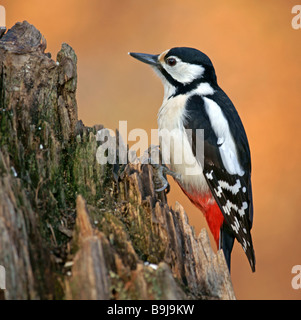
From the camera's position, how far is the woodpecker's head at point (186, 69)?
262cm

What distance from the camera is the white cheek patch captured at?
2.64m

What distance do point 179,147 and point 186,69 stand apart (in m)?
0.52

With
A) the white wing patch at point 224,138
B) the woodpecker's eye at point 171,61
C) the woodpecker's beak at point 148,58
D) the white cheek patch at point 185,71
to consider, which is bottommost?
the white wing patch at point 224,138

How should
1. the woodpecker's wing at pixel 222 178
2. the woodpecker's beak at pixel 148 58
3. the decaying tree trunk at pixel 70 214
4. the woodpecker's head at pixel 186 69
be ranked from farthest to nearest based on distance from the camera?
the woodpecker's beak at pixel 148 58
the woodpecker's head at pixel 186 69
the woodpecker's wing at pixel 222 178
the decaying tree trunk at pixel 70 214

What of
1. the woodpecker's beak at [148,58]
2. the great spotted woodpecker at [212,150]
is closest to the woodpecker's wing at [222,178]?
the great spotted woodpecker at [212,150]

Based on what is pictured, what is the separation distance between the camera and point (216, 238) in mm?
2582

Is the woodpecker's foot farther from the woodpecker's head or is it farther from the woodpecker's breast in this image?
the woodpecker's head

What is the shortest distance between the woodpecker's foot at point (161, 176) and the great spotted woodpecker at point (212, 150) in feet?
0.16

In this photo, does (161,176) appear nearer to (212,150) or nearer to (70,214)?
(212,150)

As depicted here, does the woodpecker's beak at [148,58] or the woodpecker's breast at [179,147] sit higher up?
the woodpecker's beak at [148,58]

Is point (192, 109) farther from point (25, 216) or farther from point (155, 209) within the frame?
point (25, 216)

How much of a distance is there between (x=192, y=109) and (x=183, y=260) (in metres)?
1.02

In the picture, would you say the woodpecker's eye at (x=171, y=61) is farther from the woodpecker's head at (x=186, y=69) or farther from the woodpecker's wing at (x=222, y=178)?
the woodpecker's wing at (x=222, y=178)

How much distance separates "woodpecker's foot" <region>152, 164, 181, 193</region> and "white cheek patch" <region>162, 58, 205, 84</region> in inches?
21.9
